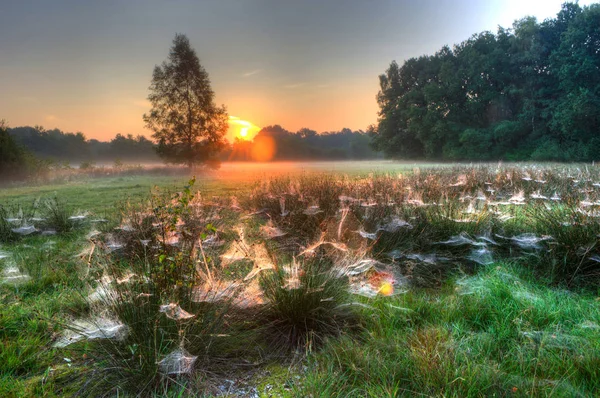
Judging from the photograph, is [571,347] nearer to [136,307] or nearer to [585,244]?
[585,244]

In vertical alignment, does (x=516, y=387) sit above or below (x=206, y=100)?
below

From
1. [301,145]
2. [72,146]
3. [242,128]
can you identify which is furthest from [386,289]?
[301,145]

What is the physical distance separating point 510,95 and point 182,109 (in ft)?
91.4

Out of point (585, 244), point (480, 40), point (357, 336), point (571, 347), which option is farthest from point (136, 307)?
point (480, 40)

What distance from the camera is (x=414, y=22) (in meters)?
11.3

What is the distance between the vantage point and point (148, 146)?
24203 millimetres

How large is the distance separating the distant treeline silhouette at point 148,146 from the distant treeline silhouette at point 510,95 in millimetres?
6444

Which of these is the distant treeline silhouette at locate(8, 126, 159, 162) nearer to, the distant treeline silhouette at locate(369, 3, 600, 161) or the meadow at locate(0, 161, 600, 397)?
the meadow at locate(0, 161, 600, 397)

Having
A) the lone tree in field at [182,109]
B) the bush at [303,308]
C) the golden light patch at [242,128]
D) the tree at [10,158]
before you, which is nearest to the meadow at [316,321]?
the bush at [303,308]

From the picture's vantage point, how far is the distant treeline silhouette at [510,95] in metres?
24.1

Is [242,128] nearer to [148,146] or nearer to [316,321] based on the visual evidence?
[148,146]

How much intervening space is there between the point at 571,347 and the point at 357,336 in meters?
1.33

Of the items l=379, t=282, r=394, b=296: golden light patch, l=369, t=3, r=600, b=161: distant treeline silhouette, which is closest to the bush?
l=379, t=282, r=394, b=296: golden light patch

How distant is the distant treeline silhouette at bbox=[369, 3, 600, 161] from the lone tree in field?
19420 millimetres
